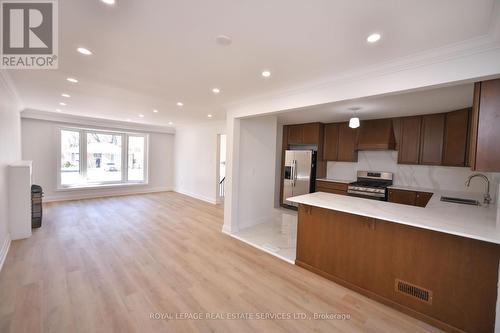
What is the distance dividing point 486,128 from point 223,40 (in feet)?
7.84

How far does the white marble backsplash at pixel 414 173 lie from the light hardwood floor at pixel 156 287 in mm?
3413

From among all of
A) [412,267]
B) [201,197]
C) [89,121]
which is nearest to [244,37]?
[412,267]

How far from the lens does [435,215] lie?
2195 millimetres

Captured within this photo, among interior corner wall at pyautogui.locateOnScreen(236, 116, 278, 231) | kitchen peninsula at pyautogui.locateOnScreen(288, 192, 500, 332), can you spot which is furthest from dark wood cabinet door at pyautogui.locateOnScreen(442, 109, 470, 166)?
interior corner wall at pyautogui.locateOnScreen(236, 116, 278, 231)

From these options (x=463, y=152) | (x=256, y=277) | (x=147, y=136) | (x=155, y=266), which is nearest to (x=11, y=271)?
(x=155, y=266)

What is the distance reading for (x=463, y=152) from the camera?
369 cm

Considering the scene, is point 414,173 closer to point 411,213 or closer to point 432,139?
point 432,139

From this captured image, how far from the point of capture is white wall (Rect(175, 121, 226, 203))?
6516mm

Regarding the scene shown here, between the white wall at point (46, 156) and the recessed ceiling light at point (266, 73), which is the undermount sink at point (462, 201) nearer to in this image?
the recessed ceiling light at point (266, 73)

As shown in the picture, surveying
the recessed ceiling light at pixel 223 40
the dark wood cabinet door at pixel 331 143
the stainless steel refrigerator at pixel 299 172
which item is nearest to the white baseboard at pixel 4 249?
the recessed ceiling light at pixel 223 40

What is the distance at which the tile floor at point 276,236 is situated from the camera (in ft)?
11.0

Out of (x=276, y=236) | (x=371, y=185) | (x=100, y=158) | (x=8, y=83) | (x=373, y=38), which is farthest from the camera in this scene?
(x=100, y=158)

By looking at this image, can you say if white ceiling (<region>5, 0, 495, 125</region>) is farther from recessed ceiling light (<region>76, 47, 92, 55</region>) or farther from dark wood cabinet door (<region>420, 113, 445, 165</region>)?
dark wood cabinet door (<region>420, 113, 445, 165</region>)

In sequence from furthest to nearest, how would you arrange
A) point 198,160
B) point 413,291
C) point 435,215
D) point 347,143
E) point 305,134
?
point 198,160
point 305,134
point 347,143
point 435,215
point 413,291
